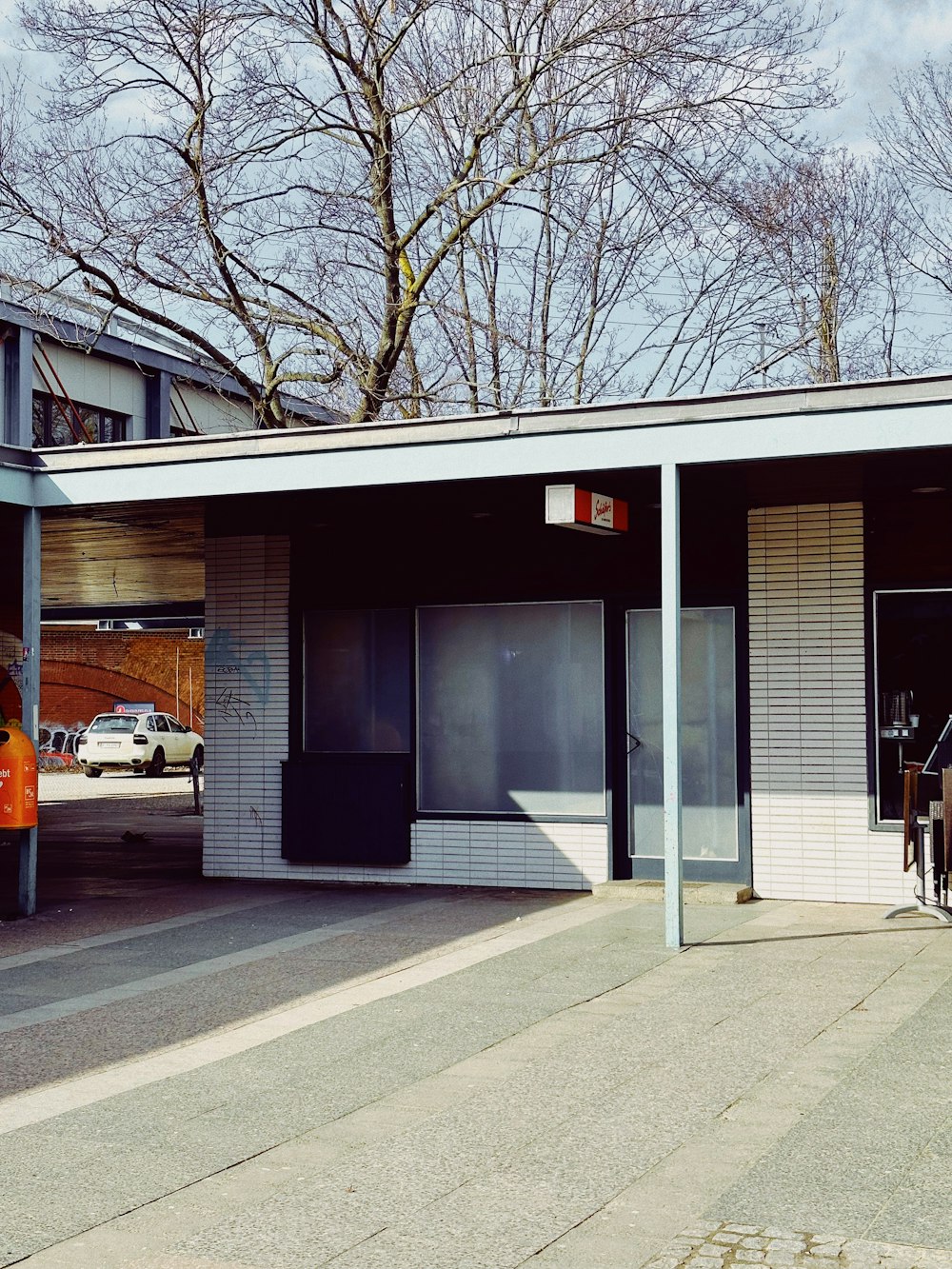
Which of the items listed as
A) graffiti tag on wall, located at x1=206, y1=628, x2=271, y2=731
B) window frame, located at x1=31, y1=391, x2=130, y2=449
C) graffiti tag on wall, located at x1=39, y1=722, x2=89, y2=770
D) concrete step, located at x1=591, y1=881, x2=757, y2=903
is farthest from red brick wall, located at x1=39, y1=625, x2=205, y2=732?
concrete step, located at x1=591, y1=881, x2=757, y2=903

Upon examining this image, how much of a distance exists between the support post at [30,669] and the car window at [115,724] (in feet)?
77.8

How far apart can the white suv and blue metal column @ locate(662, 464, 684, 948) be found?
26233 mm

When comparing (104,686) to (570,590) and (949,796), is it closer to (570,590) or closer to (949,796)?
(570,590)

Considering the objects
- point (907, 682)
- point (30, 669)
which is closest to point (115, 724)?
point (30, 669)

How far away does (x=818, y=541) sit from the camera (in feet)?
38.0

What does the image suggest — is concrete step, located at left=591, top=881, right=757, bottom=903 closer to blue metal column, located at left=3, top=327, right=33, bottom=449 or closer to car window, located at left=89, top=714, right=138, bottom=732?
blue metal column, located at left=3, top=327, right=33, bottom=449

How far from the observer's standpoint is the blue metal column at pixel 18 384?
89.7 ft

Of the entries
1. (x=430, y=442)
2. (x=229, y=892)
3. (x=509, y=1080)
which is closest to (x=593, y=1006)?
(x=509, y=1080)

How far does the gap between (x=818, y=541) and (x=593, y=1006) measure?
16.5 feet

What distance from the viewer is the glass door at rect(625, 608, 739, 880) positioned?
11922 mm

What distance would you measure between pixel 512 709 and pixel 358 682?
1460mm

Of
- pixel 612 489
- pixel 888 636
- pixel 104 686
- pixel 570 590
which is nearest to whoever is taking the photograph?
pixel 612 489

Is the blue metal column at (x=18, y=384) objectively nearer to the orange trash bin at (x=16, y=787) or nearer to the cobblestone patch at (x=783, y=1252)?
the orange trash bin at (x=16, y=787)

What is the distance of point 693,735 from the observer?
476 inches
